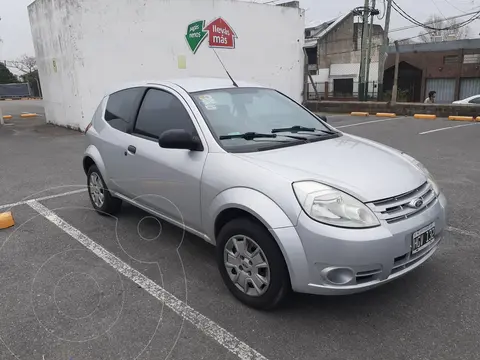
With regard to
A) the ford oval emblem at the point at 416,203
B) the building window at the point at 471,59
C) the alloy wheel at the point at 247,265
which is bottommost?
the alloy wheel at the point at 247,265

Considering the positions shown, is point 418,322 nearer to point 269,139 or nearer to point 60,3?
point 269,139

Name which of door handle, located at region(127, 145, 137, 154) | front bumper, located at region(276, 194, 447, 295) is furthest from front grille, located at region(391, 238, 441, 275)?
door handle, located at region(127, 145, 137, 154)

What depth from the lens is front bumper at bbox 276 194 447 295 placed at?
7.79 ft

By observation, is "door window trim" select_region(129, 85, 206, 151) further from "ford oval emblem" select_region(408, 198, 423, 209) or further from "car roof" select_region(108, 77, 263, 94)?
"ford oval emblem" select_region(408, 198, 423, 209)

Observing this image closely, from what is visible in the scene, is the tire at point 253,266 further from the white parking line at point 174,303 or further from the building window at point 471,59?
the building window at point 471,59

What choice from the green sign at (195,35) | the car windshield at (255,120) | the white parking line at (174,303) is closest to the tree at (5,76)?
the green sign at (195,35)

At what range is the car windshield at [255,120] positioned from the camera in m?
3.19

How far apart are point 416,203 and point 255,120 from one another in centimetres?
151

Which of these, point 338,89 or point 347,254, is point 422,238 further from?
point 338,89

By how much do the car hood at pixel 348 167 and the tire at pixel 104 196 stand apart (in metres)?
2.24

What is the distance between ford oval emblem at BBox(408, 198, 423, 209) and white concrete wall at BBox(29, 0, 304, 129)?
9.78 meters

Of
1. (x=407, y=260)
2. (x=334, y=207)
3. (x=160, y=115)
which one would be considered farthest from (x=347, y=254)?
(x=160, y=115)

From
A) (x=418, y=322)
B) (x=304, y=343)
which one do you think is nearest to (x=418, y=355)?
(x=418, y=322)

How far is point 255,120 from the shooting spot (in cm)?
350
